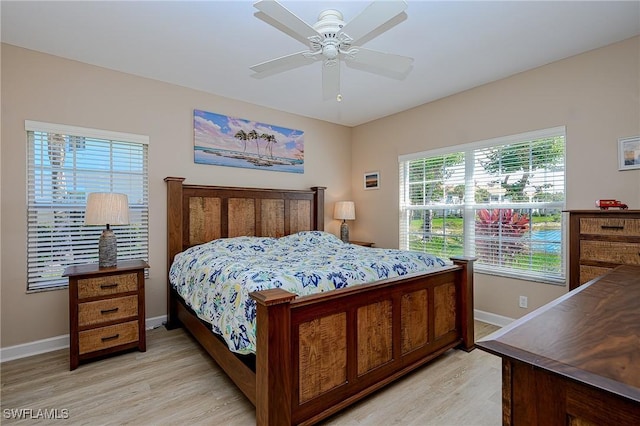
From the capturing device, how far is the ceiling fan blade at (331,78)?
230 centimetres

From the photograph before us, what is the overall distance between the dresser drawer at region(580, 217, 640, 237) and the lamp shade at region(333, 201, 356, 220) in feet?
9.51

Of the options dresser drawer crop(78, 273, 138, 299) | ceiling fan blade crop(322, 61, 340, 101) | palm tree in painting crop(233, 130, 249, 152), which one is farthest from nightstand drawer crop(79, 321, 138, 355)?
ceiling fan blade crop(322, 61, 340, 101)

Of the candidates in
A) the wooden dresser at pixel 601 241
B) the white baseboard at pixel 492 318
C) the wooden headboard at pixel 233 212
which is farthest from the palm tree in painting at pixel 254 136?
the wooden dresser at pixel 601 241

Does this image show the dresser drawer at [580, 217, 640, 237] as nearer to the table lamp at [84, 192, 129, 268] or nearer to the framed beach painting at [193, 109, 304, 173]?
the framed beach painting at [193, 109, 304, 173]

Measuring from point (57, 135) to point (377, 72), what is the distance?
313 cm

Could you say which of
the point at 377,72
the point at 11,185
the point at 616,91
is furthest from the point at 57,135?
the point at 616,91

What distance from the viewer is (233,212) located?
12.8 feet

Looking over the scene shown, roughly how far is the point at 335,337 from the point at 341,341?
59 mm

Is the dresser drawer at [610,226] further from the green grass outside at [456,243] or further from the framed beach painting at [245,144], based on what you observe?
the framed beach painting at [245,144]

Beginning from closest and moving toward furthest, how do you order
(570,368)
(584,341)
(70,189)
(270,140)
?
(570,368) → (584,341) → (70,189) → (270,140)

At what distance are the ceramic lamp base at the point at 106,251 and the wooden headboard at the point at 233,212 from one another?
2.19 feet

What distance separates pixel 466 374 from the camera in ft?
7.90

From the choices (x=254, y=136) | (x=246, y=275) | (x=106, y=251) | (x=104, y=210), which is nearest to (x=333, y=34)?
(x=246, y=275)

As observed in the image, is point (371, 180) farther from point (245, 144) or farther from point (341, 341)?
point (341, 341)
